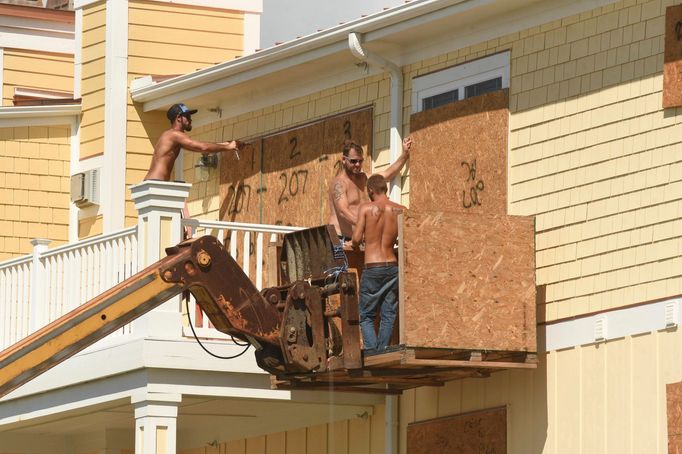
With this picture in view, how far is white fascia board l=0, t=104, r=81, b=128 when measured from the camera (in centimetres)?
2284

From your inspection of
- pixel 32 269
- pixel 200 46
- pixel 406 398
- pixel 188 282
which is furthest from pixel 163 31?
pixel 188 282

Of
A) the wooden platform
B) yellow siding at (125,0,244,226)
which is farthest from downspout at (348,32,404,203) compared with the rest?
yellow siding at (125,0,244,226)

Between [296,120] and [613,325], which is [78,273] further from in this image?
[613,325]

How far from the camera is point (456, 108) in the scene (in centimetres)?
1816

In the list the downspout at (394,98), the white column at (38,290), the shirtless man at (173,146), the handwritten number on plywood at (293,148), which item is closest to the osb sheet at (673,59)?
the downspout at (394,98)

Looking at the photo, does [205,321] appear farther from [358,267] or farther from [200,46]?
[200,46]

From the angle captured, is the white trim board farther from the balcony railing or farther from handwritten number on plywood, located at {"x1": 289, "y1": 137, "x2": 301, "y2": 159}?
handwritten number on plywood, located at {"x1": 289, "y1": 137, "x2": 301, "y2": 159}

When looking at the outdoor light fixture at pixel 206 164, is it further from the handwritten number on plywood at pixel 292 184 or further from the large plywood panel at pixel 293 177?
the handwritten number on plywood at pixel 292 184

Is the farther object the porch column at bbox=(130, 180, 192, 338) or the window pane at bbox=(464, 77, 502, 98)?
the window pane at bbox=(464, 77, 502, 98)

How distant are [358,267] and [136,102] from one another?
5474 millimetres

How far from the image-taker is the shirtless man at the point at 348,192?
1767cm

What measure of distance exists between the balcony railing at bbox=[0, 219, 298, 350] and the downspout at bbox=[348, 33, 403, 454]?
4.13ft

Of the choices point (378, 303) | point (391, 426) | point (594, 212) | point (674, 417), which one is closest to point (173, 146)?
point (391, 426)

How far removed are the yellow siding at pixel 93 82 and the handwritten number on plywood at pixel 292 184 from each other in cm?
283
